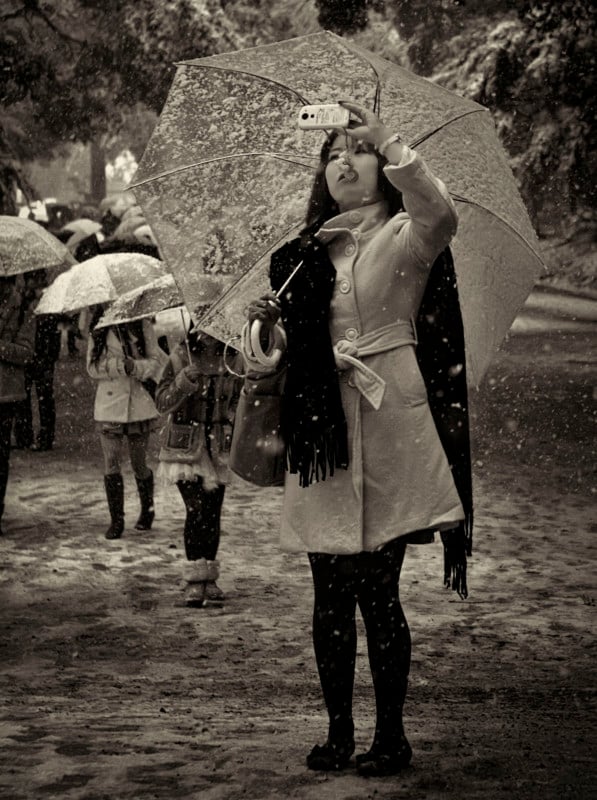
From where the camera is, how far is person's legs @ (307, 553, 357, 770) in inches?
172

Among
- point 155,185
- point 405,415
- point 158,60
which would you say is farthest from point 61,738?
point 158,60

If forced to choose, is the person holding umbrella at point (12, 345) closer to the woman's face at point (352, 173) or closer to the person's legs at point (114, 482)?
the person's legs at point (114, 482)

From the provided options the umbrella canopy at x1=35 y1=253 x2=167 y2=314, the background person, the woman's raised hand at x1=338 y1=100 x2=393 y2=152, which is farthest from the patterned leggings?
the woman's raised hand at x1=338 y1=100 x2=393 y2=152

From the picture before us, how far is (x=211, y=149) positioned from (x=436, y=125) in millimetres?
889

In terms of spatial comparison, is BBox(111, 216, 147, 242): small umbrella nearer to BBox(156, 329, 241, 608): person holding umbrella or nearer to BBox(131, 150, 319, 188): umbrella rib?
BBox(156, 329, 241, 608): person holding umbrella

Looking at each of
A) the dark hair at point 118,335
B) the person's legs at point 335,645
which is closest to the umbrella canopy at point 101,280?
the dark hair at point 118,335

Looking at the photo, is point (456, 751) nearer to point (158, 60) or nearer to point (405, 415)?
point (405, 415)

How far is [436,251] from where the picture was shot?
4.16m

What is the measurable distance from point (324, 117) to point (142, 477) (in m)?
5.37

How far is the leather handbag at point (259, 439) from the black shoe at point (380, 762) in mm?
905

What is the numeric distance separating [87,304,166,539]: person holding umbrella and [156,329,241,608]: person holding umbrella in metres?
1.76

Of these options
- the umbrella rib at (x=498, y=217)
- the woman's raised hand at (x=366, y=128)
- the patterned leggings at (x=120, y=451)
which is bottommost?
the patterned leggings at (x=120, y=451)

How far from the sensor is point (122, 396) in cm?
902

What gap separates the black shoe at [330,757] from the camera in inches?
172
